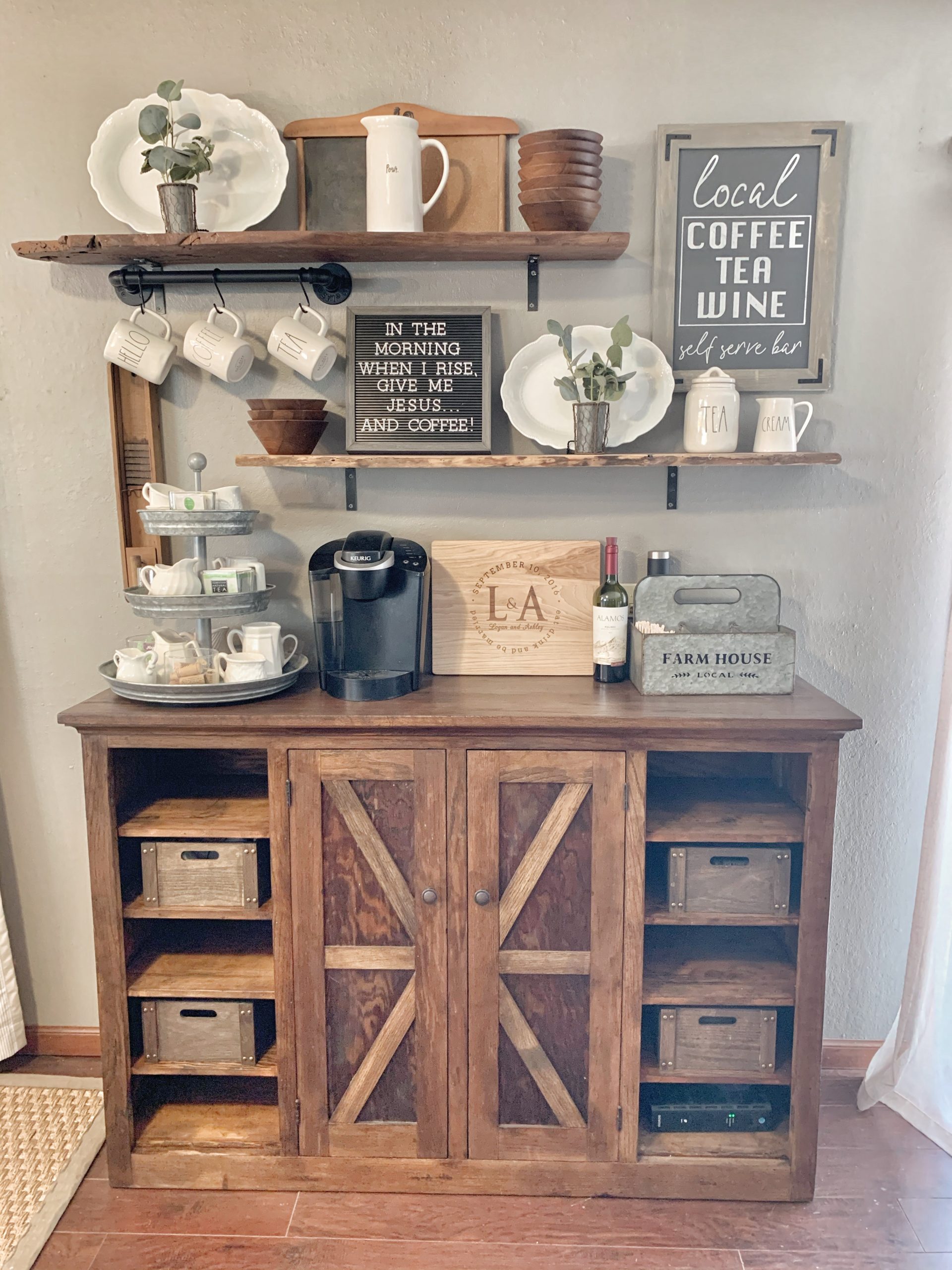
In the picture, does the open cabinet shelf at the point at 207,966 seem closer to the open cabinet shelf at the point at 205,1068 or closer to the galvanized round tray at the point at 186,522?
the open cabinet shelf at the point at 205,1068

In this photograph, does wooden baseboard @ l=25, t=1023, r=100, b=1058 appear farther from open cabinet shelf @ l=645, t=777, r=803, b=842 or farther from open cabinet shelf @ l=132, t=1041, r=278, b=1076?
open cabinet shelf @ l=645, t=777, r=803, b=842

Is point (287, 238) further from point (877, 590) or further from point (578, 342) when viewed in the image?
point (877, 590)

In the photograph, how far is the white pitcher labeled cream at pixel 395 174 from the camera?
199 centimetres

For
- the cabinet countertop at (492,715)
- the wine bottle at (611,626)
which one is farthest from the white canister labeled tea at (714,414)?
the cabinet countertop at (492,715)

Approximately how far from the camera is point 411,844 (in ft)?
6.38

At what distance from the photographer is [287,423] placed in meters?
2.09

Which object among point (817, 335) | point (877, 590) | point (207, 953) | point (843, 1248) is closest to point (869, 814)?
point (877, 590)

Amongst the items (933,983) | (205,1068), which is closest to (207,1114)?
(205,1068)

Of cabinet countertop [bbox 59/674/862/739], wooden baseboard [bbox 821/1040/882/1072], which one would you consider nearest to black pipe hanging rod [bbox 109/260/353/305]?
cabinet countertop [bbox 59/674/862/739]

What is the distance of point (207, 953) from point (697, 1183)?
1096 mm

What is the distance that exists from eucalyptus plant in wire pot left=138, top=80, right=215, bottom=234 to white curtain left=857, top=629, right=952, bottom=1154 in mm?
1839

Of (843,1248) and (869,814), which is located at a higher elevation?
(869,814)

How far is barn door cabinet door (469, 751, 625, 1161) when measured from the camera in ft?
6.24

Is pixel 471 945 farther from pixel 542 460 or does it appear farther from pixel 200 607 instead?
pixel 542 460
